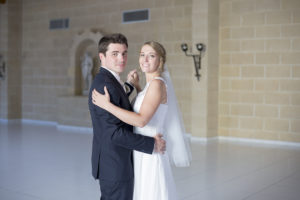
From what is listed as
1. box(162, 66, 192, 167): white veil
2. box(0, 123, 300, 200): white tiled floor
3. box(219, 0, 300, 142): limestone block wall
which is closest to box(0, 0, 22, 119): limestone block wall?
box(0, 123, 300, 200): white tiled floor

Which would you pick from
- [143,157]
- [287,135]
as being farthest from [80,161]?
[287,135]

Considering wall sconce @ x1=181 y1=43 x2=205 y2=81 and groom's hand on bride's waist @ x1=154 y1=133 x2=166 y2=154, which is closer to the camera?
groom's hand on bride's waist @ x1=154 y1=133 x2=166 y2=154

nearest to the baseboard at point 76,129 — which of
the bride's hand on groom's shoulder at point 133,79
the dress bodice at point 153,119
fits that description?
the bride's hand on groom's shoulder at point 133,79

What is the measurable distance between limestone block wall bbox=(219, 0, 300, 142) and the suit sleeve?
216 inches

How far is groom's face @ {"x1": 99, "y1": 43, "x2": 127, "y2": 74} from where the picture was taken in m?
1.94

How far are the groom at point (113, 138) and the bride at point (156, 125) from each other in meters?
0.08

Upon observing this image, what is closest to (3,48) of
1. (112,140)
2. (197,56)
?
(197,56)

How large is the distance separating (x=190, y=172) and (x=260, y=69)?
3.19 m

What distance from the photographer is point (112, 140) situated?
1912 millimetres

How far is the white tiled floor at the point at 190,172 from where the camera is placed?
3.75 metres

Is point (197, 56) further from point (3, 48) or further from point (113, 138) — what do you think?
point (3, 48)

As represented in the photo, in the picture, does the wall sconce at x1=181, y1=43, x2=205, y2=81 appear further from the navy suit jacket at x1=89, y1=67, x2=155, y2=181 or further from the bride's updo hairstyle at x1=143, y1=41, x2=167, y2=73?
the navy suit jacket at x1=89, y1=67, x2=155, y2=181

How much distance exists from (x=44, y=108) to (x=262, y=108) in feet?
19.2

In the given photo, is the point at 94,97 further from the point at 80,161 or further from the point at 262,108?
the point at 262,108
